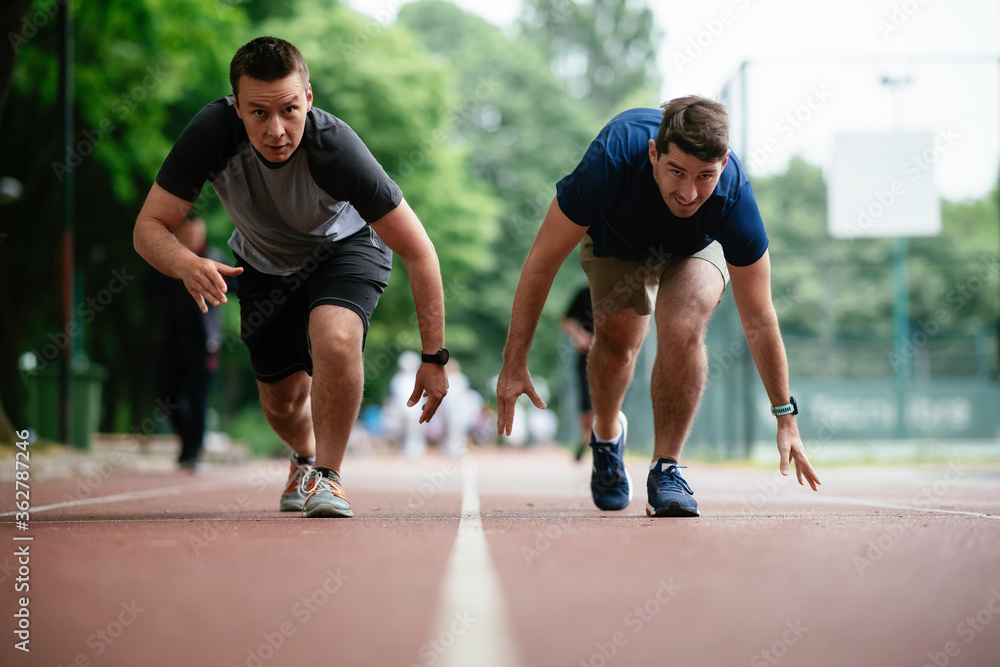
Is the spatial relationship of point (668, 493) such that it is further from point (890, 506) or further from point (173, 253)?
point (173, 253)

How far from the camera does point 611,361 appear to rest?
5.32 metres

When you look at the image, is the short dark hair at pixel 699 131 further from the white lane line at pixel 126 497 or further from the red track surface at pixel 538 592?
the white lane line at pixel 126 497

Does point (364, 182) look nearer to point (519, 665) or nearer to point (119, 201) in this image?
point (519, 665)

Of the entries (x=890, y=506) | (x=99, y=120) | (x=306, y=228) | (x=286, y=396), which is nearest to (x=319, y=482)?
(x=286, y=396)

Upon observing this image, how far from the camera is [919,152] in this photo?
15.9m

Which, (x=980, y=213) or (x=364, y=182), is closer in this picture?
(x=364, y=182)

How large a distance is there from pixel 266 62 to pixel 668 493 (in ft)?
7.72

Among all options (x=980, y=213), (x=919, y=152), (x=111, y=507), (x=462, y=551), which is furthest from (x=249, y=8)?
(x=980, y=213)

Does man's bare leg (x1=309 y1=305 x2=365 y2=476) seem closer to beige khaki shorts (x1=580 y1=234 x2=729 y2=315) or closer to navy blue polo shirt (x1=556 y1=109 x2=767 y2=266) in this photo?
navy blue polo shirt (x1=556 y1=109 x2=767 y2=266)

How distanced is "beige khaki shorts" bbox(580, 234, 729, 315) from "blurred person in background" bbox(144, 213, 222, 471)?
6251 millimetres

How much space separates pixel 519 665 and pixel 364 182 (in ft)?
8.62

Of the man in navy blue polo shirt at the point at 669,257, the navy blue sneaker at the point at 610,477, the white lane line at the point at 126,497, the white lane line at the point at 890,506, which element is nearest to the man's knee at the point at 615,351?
the man in navy blue polo shirt at the point at 669,257

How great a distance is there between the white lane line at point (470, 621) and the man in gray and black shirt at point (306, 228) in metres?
1.33

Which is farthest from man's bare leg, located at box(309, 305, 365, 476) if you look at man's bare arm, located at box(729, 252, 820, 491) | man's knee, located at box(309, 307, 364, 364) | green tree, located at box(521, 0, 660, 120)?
green tree, located at box(521, 0, 660, 120)
